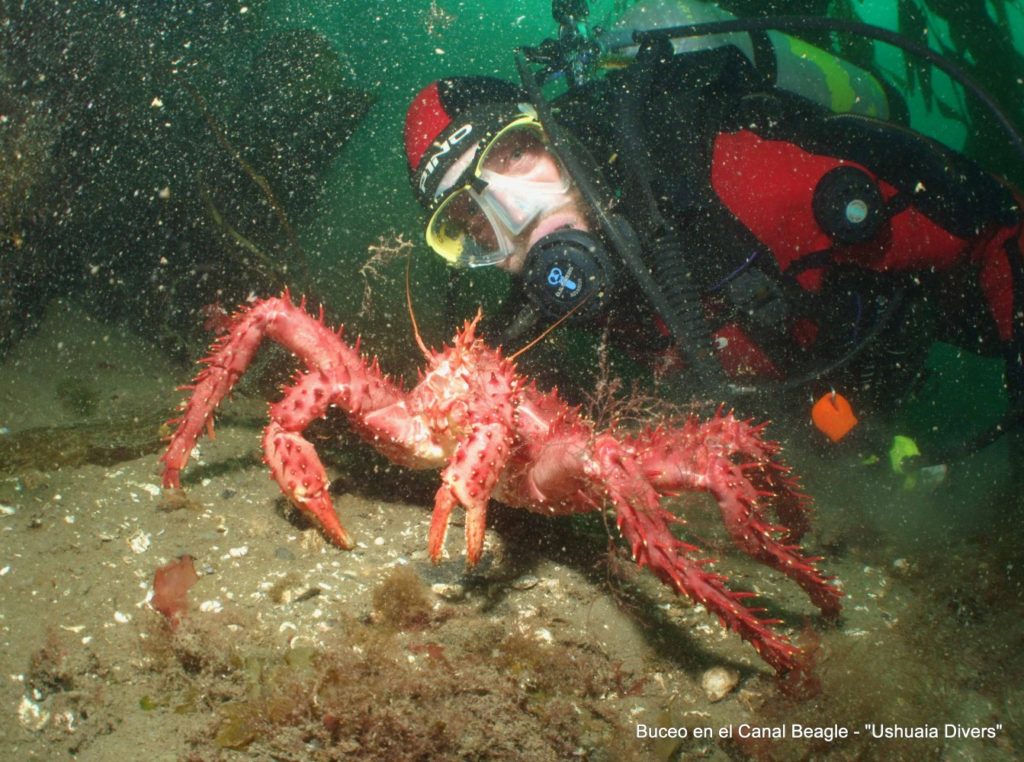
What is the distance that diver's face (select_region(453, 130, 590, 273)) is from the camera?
13.9ft

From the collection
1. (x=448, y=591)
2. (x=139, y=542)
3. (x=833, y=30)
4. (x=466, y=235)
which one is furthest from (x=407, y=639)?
(x=833, y=30)

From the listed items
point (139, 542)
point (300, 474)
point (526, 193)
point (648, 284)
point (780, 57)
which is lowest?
point (139, 542)

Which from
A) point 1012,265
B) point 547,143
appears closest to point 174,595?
point 547,143

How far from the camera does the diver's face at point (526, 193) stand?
424 cm

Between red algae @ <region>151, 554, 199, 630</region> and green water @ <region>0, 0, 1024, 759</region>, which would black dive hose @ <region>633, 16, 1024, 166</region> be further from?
red algae @ <region>151, 554, 199, 630</region>

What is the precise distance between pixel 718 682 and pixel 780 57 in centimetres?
501

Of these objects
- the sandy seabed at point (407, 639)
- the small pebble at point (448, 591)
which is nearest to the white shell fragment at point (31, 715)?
the sandy seabed at point (407, 639)

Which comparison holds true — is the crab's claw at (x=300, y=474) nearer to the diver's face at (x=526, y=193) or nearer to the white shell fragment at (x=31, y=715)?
the white shell fragment at (x=31, y=715)

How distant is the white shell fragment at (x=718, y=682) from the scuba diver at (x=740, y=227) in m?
1.66

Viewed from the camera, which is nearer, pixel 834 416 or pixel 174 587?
pixel 174 587

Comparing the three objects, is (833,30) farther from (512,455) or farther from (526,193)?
(512,455)

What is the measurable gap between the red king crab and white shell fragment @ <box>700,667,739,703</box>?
1.04 ft

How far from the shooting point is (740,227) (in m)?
4.02

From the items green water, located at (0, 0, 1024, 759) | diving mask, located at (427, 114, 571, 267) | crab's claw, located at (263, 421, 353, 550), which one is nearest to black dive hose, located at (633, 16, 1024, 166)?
green water, located at (0, 0, 1024, 759)
